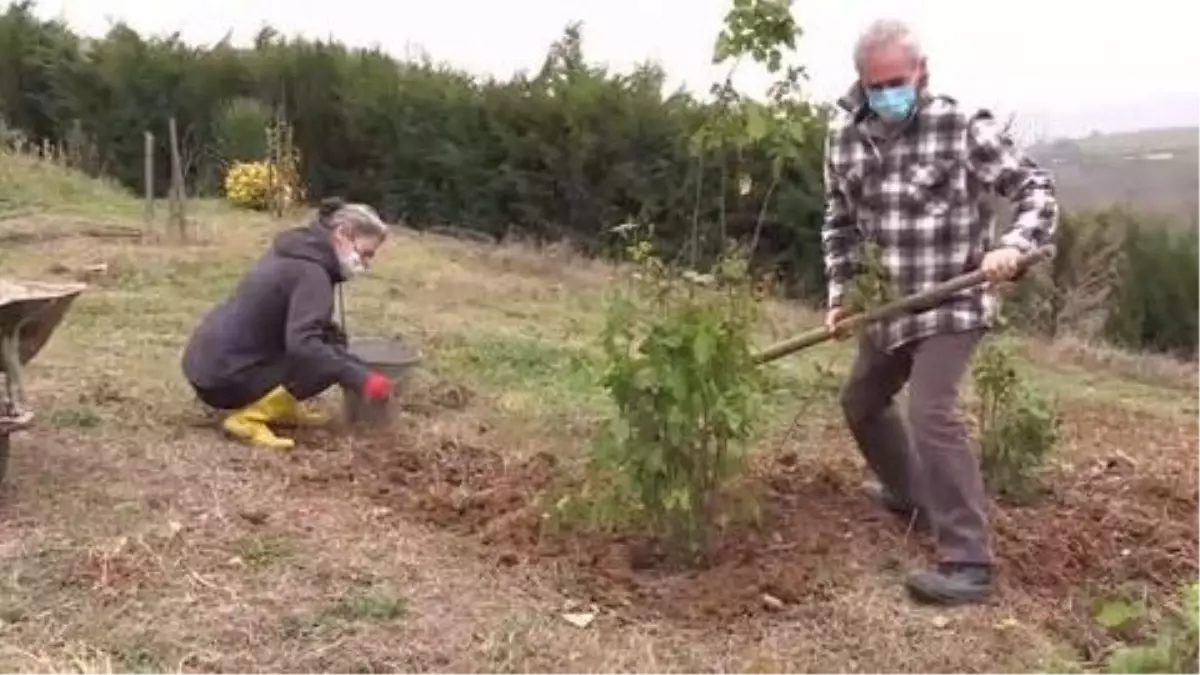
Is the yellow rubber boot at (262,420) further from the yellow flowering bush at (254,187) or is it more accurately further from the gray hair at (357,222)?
the yellow flowering bush at (254,187)

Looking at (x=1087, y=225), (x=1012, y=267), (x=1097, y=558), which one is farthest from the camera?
(x=1087, y=225)

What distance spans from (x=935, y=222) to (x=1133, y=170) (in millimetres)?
15046

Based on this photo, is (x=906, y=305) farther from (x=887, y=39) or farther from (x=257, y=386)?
(x=257, y=386)

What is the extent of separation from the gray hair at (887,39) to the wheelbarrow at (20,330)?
96.0 inches

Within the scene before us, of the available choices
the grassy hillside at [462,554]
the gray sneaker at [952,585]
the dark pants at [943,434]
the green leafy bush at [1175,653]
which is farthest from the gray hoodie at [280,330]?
the green leafy bush at [1175,653]

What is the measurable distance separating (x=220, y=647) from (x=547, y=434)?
2.61 m

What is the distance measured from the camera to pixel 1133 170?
62.5 ft

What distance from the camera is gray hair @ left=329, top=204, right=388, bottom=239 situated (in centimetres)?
635

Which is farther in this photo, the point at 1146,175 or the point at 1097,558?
the point at 1146,175

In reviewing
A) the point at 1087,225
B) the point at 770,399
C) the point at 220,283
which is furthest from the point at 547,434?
the point at 1087,225

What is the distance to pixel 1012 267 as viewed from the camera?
4465 millimetres

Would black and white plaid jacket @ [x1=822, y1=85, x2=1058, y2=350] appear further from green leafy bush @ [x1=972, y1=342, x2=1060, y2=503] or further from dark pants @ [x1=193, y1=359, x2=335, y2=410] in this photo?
dark pants @ [x1=193, y1=359, x2=335, y2=410]

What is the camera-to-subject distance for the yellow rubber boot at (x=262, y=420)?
633 centimetres

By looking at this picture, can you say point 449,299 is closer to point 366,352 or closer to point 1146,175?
point 366,352
